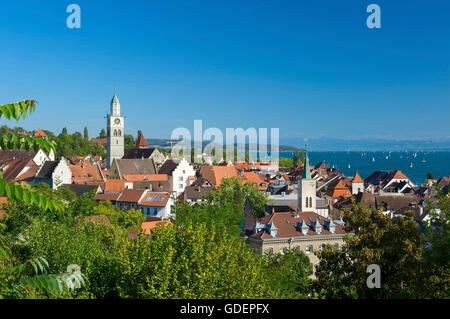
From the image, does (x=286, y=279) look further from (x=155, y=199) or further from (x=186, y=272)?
(x=155, y=199)

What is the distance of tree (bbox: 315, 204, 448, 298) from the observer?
1251cm

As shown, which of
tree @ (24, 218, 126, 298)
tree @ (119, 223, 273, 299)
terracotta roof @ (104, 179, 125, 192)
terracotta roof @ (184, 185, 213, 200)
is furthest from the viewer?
terracotta roof @ (104, 179, 125, 192)

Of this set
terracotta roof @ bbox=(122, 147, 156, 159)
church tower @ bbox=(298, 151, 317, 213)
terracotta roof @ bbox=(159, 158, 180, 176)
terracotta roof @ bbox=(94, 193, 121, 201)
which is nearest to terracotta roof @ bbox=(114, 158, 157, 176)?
terracotta roof @ bbox=(159, 158, 180, 176)

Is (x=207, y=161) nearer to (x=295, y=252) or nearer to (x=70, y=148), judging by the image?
(x=70, y=148)

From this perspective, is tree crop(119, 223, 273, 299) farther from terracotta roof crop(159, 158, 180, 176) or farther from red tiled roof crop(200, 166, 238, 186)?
terracotta roof crop(159, 158, 180, 176)

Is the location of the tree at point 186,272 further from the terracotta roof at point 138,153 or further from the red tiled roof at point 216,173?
the terracotta roof at point 138,153

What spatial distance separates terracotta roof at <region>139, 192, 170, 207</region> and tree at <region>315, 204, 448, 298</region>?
39956 mm

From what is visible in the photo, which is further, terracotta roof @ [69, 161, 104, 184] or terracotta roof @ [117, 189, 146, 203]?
terracotta roof @ [69, 161, 104, 184]

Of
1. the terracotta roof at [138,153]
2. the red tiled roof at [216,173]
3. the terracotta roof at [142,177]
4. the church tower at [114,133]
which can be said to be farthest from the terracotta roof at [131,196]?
the church tower at [114,133]

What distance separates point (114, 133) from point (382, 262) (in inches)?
4102

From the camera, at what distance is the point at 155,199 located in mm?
55531

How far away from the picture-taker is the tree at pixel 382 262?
12508mm

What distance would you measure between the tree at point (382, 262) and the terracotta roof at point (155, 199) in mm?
39956
